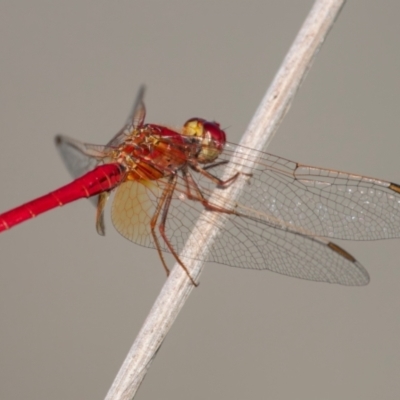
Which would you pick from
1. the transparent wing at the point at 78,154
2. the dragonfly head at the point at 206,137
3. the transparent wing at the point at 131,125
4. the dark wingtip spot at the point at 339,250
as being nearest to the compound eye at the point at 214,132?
the dragonfly head at the point at 206,137

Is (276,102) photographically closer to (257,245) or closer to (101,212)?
(257,245)

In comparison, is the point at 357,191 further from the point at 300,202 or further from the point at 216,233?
the point at 216,233

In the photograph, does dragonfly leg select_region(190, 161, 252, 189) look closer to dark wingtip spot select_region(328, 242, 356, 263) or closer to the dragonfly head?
the dragonfly head

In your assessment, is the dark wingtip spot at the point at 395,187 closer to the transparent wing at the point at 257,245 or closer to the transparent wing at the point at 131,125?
the transparent wing at the point at 257,245

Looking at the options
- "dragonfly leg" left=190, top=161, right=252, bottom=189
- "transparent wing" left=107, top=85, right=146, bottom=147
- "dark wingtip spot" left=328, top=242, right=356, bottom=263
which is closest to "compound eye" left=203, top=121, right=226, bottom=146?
"dragonfly leg" left=190, top=161, right=252, bottom=189

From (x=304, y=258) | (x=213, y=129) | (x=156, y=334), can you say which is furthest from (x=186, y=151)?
(x=156, y=334)

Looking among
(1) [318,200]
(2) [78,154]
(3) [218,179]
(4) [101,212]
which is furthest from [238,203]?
(2) [78,154]
